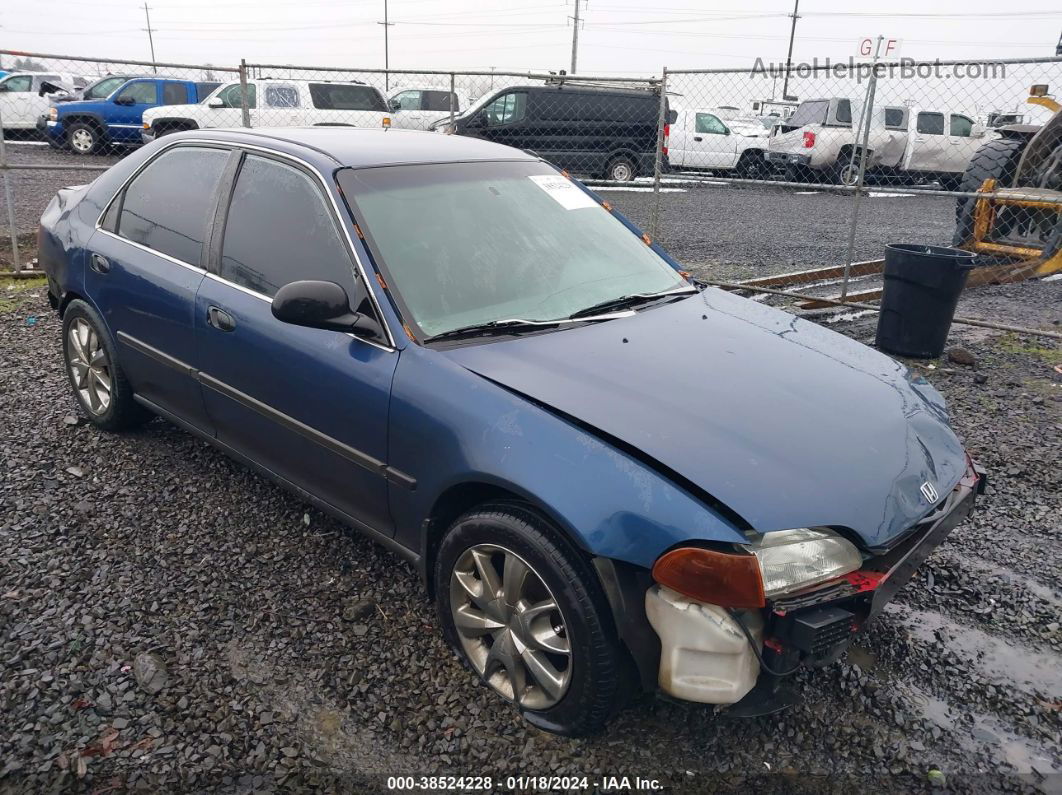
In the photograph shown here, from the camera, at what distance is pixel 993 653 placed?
2949mm

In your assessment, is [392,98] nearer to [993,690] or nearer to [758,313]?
[758,313]

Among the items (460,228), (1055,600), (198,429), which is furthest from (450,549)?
(1055,600)

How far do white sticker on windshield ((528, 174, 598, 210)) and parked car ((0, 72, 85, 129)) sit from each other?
21.5m

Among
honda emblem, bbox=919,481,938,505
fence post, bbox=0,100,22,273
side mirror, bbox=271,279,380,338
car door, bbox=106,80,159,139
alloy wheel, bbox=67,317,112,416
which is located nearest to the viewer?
honda emblem, bbox=919,481,938,505

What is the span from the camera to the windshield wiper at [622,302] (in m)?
3.12

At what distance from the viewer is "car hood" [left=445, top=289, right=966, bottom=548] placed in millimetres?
2289

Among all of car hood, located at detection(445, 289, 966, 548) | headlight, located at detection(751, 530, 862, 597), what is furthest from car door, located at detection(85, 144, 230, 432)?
headlight, located at detection(751, 530, 862, 597)

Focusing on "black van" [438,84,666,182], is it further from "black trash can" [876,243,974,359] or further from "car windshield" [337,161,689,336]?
"car windshield" [337,161,689,336]

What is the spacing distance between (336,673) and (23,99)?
23.4 meters

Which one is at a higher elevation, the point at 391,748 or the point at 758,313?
A: the point at 758,313

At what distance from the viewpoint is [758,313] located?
138 inches

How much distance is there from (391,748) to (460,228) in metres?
1.86

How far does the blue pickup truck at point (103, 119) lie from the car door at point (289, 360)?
17.6m

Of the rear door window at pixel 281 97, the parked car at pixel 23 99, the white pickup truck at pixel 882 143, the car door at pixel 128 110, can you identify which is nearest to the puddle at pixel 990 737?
the white pickup truck at pixel 882 143
